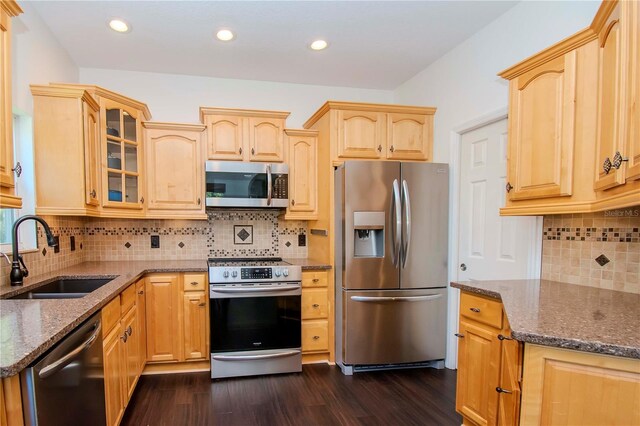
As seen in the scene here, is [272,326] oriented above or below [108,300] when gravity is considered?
below

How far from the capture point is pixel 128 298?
2.24 meters

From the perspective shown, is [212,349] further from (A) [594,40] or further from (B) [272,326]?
(A) [594,40]

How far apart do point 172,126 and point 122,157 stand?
0.50 metres

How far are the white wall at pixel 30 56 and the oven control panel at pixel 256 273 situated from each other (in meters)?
1.83

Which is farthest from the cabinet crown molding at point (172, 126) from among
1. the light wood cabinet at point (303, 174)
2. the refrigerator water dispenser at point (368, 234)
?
the refrigerator water dispenser at point (368, 234)

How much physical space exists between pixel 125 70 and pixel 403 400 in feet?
12.4

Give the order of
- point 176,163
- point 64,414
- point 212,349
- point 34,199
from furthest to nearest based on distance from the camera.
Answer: point 176,163, point 212,349, point 34,199, point 64,414

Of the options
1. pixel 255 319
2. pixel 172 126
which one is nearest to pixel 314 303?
pixel 255 319

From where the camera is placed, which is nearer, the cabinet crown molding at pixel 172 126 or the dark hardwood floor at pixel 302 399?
the dark hardwood floor at pixel 302 399

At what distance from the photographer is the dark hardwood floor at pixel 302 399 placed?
216 cm

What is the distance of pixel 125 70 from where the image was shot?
3.23m

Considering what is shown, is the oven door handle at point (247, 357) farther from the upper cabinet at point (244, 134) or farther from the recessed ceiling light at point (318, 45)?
the recessed ceiling light at point (318, 45)

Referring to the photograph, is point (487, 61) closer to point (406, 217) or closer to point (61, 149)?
point (406, 217)

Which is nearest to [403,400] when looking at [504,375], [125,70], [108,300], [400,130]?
[504,375]
